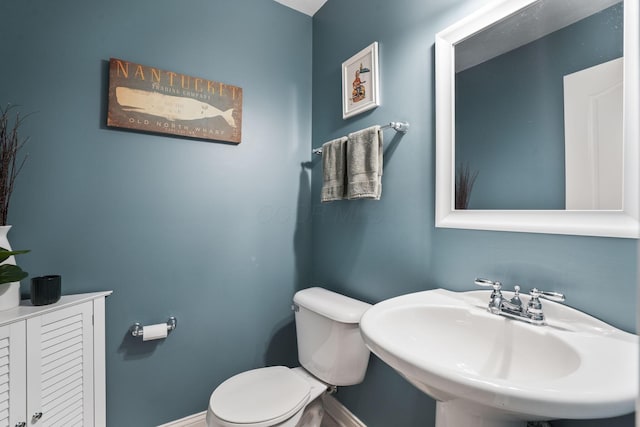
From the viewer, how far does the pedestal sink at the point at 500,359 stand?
442 mm

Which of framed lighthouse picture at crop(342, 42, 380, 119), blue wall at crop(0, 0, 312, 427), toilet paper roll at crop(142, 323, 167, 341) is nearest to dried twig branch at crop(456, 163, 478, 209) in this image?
framed lighthouse picture at crop(342, 42, 380, 119)

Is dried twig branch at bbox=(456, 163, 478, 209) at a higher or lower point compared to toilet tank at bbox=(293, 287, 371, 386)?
higher

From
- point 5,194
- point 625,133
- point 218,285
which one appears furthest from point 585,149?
point 5,194

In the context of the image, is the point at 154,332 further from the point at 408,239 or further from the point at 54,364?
the point at 408,239

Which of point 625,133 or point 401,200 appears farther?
point 401,200

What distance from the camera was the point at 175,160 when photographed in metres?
1.39

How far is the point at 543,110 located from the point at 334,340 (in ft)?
3.64

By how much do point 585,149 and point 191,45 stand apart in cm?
168

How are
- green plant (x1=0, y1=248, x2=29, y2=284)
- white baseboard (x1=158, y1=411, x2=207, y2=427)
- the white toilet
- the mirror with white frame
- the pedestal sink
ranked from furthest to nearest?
white baseboard (x1=158, y1=411, x2=207, y2=427)
the white toilet
green plant (x1=0, y1=248, x2=29, y2=284)
the mirror with white frame
the pedestal sink

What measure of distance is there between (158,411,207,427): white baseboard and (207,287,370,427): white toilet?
16.8 inches

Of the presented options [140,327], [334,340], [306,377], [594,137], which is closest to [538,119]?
[594,137]

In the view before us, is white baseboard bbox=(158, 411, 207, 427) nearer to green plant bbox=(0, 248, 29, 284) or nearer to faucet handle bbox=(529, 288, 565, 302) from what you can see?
green plant bbox=(0, 248, 29, 284)

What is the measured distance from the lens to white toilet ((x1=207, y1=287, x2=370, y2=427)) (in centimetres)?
103

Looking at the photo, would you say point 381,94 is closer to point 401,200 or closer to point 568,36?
point 401,200
